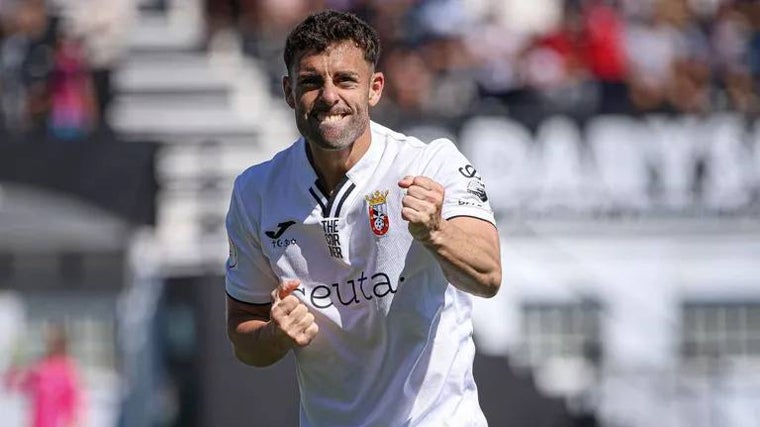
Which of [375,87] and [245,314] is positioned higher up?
[375,87]

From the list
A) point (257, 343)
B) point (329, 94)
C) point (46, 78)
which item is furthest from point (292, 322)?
point (46, 78)

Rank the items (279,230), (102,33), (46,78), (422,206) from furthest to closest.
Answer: (102,33) → (46,78) → (279,230) → (422,206)

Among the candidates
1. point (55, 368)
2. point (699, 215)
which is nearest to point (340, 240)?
point (55, 368)

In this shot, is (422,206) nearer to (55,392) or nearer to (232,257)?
(232,257)

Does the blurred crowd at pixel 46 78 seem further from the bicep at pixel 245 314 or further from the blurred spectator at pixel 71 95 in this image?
the bicep at pixel 245 314

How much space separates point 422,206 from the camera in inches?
205

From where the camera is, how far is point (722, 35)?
66.2 ft

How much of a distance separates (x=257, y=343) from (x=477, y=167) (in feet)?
47.4

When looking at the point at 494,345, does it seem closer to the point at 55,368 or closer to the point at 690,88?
the point at 690,88

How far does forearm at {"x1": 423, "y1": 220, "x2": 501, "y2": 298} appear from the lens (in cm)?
530

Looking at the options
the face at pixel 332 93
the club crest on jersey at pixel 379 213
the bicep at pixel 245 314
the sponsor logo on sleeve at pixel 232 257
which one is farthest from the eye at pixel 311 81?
the bicep at pixel 245 314

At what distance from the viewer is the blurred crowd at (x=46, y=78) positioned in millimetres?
18547

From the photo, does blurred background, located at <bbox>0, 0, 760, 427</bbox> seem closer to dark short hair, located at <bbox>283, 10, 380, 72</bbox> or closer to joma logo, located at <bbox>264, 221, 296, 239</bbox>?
joma logo, located at <bbox>264, 221, 296, 239</bbox>

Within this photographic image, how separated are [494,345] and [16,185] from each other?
540 centimetres
